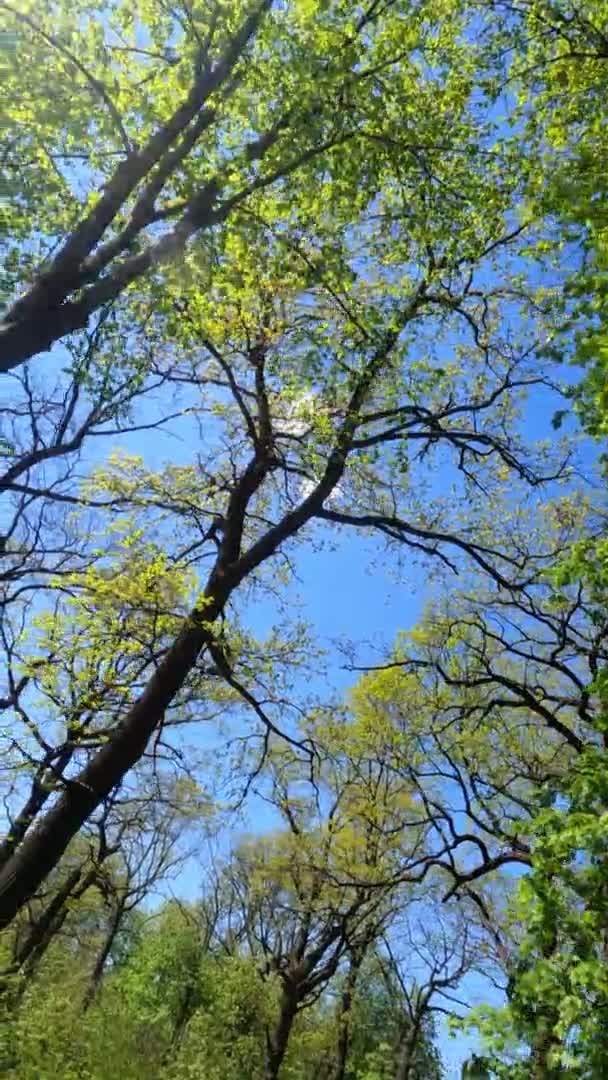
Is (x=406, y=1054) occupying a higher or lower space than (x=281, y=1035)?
higher

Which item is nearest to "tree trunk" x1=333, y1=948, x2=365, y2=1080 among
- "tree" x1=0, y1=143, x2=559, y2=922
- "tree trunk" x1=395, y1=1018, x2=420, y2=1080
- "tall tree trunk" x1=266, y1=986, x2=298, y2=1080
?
"tree trunk" x1=395, y1=1018, x2=420, y2=1080

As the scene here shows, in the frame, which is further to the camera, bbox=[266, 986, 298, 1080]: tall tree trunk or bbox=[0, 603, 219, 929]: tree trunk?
bbox=[266, 986, 298, 1080]: tall tree trunk

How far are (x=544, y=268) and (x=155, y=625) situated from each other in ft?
18.3

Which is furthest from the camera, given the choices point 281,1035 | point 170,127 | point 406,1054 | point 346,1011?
point 346,1011

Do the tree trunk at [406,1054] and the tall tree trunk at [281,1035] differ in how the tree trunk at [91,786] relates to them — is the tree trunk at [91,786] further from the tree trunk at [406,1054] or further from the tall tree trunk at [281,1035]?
the tree trunk at [406,1054]

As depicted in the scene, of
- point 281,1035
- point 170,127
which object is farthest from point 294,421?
point 281,1035

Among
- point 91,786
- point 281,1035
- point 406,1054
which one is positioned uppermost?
point 406,1054

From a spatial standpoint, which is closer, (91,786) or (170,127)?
(170,127)

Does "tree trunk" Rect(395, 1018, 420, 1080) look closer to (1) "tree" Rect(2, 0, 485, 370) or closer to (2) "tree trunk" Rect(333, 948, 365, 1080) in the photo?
→ (2) "tree trunk" Rect(333, 948, 365, 1080)

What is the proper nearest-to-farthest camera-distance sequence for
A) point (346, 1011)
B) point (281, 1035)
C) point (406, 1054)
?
point (281, 1035) < point (406, 1054) < point (346, 1011)

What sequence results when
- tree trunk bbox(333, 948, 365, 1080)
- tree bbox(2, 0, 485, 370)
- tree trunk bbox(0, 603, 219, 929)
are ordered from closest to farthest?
tree bbox(2, 0, 485, 370), tree trunk bbox(0, 603, 219, 929), tree trunk bbox(333, 948, 365, 1080)

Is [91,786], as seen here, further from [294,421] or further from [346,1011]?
[346,1011]

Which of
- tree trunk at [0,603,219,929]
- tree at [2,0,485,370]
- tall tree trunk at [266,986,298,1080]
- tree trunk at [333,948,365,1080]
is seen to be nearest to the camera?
tree at [2,0,485,370]

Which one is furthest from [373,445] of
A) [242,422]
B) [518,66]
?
[518,66]
